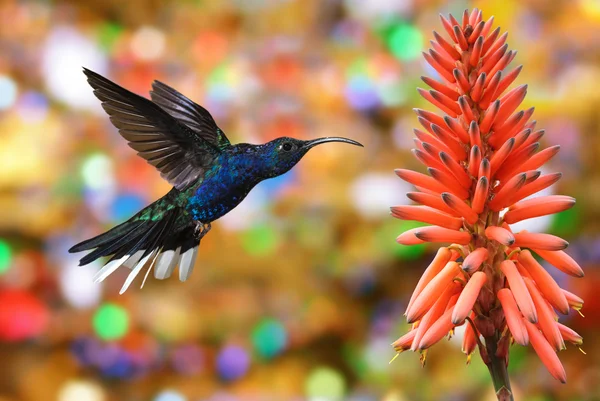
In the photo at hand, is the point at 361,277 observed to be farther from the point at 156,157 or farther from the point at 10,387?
the point at 156,157

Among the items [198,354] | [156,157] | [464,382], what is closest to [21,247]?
[198,354]

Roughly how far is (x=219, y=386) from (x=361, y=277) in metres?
0.48

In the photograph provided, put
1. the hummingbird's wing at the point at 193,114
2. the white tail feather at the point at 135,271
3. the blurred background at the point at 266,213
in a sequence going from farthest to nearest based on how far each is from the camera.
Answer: the blurred background at the point at 266,213 → the hummingbird's wing at the point at 193,114 → the white tail feather at the point at 135,271

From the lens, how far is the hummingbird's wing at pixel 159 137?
300 mm

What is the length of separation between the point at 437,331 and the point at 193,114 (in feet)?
0.68

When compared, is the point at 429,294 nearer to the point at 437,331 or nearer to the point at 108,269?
the point at 437,331

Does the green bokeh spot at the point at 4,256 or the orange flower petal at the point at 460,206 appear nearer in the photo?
the orange flower petal at the point at 460,206

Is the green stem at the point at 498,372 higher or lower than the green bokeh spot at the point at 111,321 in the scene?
lower

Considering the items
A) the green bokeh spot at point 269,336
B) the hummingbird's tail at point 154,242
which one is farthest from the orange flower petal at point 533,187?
the green bokeh spot at point 269,336

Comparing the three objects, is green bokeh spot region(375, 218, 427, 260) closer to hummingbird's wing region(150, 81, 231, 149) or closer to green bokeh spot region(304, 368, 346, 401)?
green bokeh spot region(304, 368, 346, 401)

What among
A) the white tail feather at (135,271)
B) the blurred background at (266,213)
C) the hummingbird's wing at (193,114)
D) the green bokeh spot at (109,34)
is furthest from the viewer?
the green bokeh spot at (109,34)

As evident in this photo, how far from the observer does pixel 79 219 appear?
167 cm

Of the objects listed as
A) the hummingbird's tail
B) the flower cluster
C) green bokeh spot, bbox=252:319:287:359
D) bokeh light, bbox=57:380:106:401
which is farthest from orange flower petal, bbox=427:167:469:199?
bokeh light, bbox=57:380:106:401

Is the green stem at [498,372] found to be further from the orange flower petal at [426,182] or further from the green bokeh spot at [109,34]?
the green bokeh spot at [109,34]
